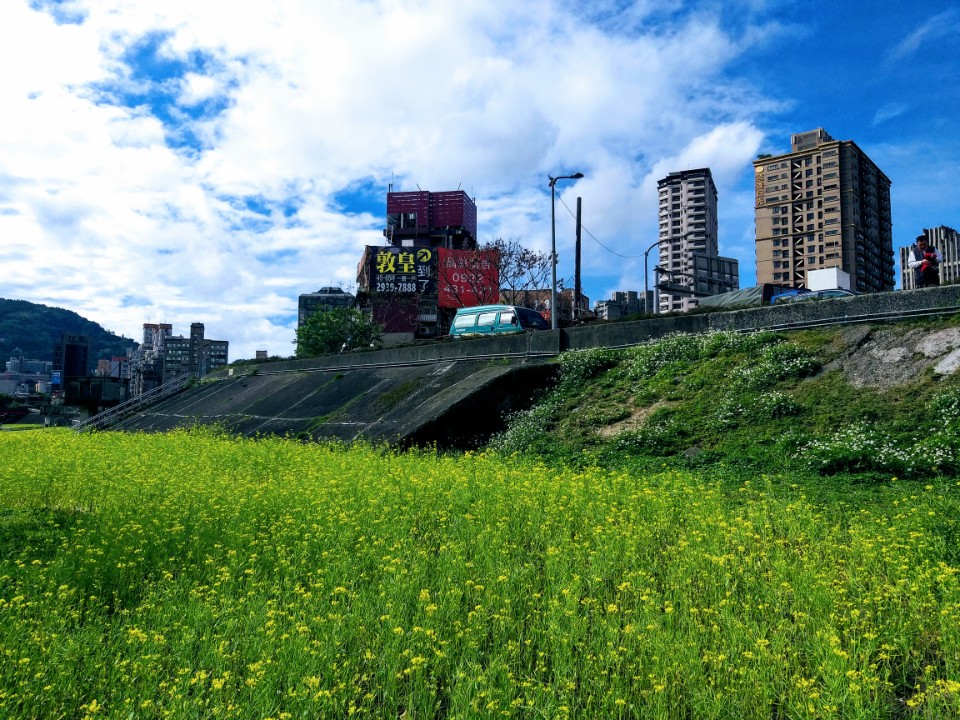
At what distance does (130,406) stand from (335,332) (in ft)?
84.5

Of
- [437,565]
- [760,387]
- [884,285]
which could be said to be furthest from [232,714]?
[884,285]

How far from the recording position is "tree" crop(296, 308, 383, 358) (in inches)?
2215

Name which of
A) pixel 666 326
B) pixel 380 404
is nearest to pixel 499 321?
pixel 380 404

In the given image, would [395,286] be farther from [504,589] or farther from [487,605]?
[487,605]

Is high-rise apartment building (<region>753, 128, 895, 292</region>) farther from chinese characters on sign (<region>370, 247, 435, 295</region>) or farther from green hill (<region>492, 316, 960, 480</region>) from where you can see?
green hill (<region>492, 316, 960, 480</region>)

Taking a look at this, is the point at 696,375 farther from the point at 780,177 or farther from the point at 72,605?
the point at 780,177

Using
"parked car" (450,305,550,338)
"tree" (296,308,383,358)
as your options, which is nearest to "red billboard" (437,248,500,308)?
"tree" (296,308,383,358)

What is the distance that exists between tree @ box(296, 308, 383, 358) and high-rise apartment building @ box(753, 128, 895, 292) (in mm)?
79374

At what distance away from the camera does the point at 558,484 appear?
8.49 m

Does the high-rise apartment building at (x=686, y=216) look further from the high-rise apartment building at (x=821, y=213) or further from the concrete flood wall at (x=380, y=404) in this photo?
the concrete flood wall at (x=380, y=404)

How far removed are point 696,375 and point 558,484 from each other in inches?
223

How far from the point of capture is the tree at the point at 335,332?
185 feet

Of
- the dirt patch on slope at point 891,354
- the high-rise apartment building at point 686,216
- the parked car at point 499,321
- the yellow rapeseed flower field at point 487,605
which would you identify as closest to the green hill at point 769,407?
the dirt patch on slope at point 891,354

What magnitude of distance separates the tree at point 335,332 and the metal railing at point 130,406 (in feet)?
65.0
